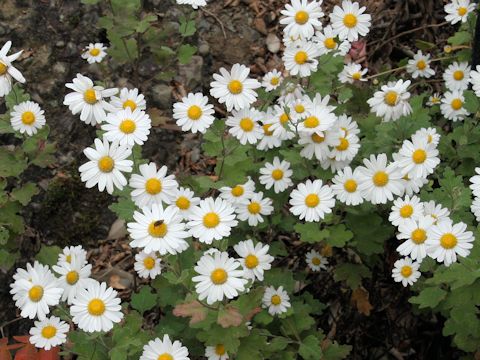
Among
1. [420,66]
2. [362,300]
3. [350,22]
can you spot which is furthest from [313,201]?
[420,66]

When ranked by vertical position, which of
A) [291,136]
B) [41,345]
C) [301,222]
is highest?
[291,136]

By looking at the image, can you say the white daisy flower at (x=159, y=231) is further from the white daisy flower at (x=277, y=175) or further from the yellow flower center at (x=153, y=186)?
the white daisy flower at (x=277, y=175)

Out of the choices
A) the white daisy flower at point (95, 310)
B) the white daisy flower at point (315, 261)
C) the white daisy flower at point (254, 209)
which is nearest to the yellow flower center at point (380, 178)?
the white daisy flower at point (254, 209)

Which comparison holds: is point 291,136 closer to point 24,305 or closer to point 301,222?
point 301,222

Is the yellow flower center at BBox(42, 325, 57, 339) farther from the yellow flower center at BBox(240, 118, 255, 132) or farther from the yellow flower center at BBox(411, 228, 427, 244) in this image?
the yellow flower center at BBox(411, 228, 427, 244)

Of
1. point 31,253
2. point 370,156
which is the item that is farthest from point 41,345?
point 370,156
